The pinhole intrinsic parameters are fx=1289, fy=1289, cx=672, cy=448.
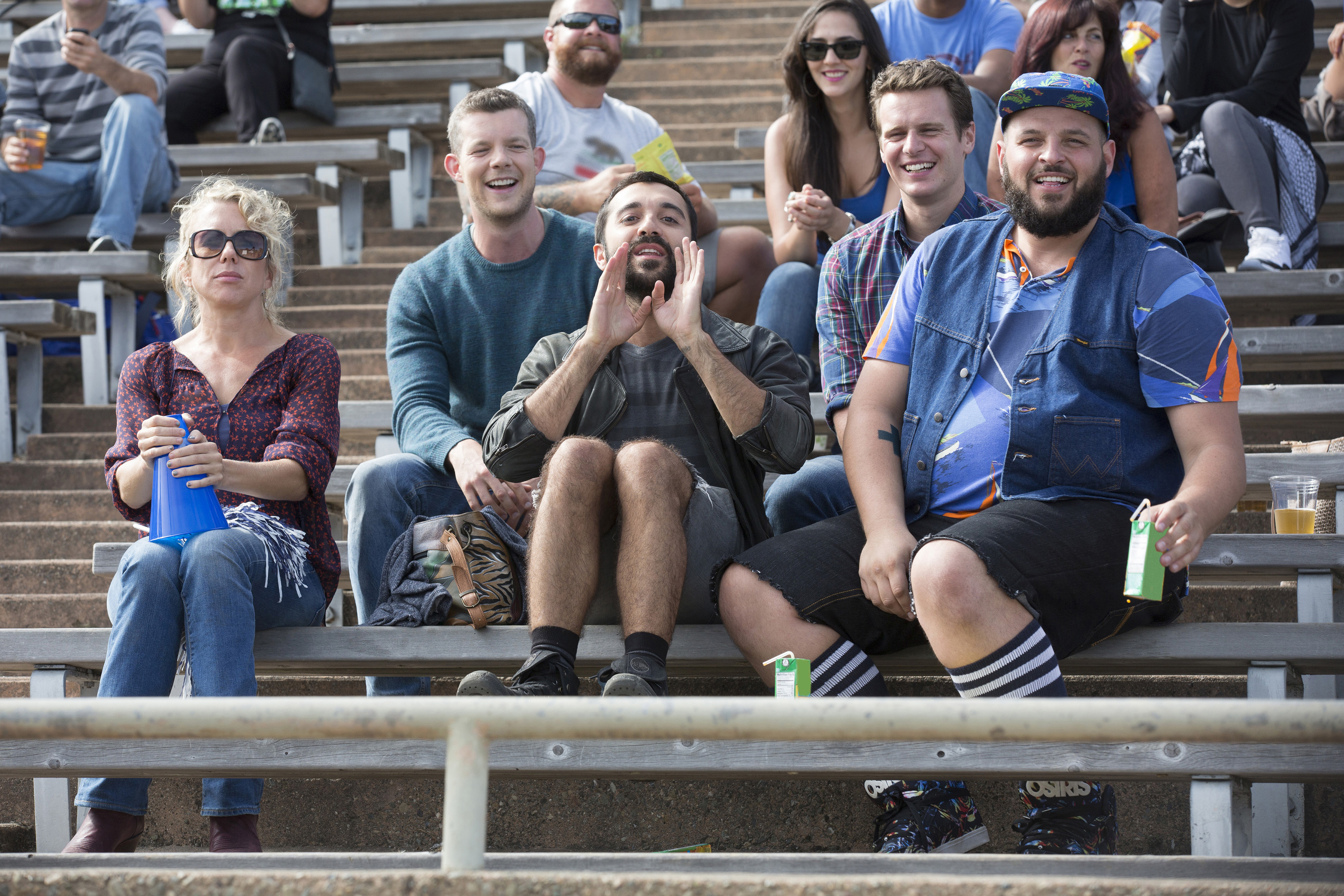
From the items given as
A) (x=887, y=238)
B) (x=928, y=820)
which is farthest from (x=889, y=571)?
(x=887, y=238)

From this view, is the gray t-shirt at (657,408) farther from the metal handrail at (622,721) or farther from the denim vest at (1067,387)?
the metal handrail at (622,721)

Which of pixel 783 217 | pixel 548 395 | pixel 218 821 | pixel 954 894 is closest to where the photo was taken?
pixel 954 894

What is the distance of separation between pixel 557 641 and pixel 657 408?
1.95 ft

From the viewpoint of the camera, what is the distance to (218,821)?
2246 millimetres

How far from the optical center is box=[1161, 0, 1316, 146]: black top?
14.3ft

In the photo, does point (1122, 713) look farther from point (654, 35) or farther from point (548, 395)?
point (654, 35)

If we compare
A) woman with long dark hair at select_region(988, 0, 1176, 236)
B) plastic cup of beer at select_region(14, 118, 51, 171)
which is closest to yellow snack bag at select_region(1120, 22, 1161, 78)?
woman with long dark hair at select_region(988, 0, 1176, 236)

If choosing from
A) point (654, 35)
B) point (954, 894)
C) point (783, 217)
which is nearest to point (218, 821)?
point (954, 894)

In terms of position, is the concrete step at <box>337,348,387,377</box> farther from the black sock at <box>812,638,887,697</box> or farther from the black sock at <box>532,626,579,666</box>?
the black sock at <box>812,638,887,697</box>

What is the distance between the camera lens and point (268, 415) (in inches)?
106

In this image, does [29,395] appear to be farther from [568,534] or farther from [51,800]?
[568,534]

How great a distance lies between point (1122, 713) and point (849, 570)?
3.26 feet

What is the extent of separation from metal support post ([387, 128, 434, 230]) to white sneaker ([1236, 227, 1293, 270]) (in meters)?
3.09

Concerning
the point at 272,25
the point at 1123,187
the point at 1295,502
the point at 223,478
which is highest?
the point at 272,25
